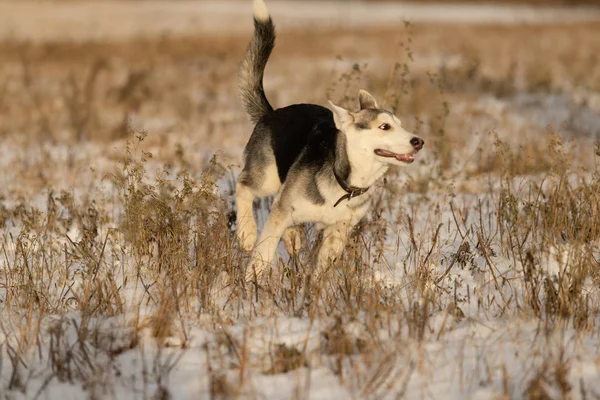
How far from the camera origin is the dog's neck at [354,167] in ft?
17.3

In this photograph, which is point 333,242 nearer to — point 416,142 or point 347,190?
point 347,190

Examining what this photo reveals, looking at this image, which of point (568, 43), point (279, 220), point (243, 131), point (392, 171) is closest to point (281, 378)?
point (279, 220)

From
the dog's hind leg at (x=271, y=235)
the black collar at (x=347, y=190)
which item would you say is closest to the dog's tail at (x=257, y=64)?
the dog's hind leg at (x=271, y=235)

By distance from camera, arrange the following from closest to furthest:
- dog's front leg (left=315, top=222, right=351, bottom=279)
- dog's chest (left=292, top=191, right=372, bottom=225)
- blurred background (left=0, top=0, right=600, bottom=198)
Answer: dog's chest (left=292, top=191, right=372, bottom=225) < dog's front leg (left=315, top=222, right=351, bottom=279) < blurred background (left=0, top=0, right=600, bottom=198)

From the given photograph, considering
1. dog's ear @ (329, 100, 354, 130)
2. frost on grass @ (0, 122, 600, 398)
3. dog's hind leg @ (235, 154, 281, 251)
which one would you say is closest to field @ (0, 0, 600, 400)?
frost on grass @ (0, 122, 600, 398)

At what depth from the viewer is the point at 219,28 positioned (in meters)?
25.8

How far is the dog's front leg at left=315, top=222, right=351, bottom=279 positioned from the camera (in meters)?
5.51

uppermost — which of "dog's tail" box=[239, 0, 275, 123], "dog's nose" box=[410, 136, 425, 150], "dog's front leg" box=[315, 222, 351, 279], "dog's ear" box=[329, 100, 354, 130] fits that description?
"dog's tail" box=[239, 0, 275, 123]

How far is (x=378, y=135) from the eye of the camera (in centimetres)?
516

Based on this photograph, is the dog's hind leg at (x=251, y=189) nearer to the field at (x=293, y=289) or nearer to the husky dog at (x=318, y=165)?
the husky dog at (x=318, y=165)

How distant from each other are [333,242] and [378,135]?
88 centimetres

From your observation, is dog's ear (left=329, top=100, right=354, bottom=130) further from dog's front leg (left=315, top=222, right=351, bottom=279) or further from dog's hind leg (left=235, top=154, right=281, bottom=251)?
dog's hind leg (left=235, top=154, right=281, bottom=251)

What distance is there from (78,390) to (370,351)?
1.41 meters

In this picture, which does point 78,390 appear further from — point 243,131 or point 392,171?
point 243,131
